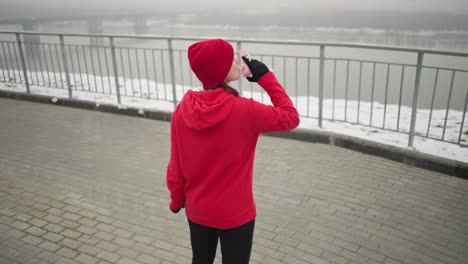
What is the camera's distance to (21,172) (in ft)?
17.1

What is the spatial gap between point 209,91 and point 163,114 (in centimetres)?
549

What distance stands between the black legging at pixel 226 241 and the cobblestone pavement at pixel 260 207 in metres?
1.34

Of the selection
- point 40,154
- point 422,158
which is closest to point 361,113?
point 422,158

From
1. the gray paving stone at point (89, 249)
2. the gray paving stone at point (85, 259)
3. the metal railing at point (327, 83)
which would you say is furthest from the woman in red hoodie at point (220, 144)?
the metal railing at point (327, 83)

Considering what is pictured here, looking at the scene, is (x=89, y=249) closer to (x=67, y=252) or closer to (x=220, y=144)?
(x=67, y=252)

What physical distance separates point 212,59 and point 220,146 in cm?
40

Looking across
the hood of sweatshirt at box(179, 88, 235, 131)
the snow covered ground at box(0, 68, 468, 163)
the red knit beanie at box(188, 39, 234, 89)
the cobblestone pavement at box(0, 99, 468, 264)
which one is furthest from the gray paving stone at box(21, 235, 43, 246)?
the snow covered ground at box(0, 68, 468, 163)

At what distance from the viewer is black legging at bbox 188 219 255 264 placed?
81.3 inches

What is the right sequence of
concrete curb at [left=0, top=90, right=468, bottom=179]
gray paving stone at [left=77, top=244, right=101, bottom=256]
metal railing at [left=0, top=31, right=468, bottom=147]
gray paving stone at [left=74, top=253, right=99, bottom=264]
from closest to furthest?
gray paving stone at [left=74, top=253, right=99, bottom=264] < gray paving stone at [left=77, top=244, right=101, bottom=256] < concrete curb at [left=0, top=90, right=468, bottom=179] < metal railing at [left=0, top=31, right=468, bottom=147]

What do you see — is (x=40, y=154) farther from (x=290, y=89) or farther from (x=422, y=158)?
(x=290, y=89)

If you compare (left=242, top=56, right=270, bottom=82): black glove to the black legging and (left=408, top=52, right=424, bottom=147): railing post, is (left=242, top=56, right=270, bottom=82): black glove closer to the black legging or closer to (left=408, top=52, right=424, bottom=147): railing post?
the black legging

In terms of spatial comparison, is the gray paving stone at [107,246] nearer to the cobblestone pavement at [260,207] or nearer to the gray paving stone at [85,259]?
the cobblestone pavement at [260,207]

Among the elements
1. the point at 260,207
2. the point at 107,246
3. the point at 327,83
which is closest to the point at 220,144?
the point at 107,246

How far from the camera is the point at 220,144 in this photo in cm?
189
